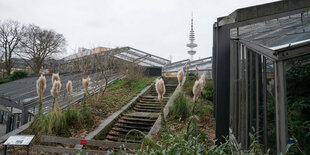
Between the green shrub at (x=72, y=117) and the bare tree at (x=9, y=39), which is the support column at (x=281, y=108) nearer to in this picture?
the green shrub at (x=72, y=117)

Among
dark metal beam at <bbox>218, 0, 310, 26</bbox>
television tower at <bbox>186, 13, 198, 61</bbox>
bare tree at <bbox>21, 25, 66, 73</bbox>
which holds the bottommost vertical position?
dark metal beam at <bbox>218, 0, 310, 26</bbox>

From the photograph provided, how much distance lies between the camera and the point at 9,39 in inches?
936

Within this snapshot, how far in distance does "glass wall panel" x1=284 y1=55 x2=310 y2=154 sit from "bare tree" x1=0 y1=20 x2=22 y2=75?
2907cm

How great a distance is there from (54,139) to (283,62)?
4571mm

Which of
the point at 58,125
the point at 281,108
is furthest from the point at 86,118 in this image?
the point at 281,108

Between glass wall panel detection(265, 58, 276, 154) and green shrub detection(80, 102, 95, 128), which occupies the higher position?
glass wall panel detection(265, 58, 276, 154)

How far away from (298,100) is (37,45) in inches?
1144

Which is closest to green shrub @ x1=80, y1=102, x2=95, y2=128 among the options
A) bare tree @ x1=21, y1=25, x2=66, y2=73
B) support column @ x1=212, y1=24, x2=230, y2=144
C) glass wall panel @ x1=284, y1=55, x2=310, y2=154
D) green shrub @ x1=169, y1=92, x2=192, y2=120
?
green shrub @ x1=169, y1=92, x2=192, y2=120

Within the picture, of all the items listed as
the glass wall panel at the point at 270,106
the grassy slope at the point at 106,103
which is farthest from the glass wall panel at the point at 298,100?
the grassy slope at the point at 106,103

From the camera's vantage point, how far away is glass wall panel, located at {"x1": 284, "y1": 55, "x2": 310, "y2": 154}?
186cm

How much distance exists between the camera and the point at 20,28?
2452 centimetres

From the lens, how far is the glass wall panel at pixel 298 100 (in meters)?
1.86

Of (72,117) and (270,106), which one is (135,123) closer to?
(72,117)

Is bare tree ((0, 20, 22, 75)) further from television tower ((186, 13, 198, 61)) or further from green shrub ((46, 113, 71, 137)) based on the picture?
television tower ((186, 13, 198, 61))
